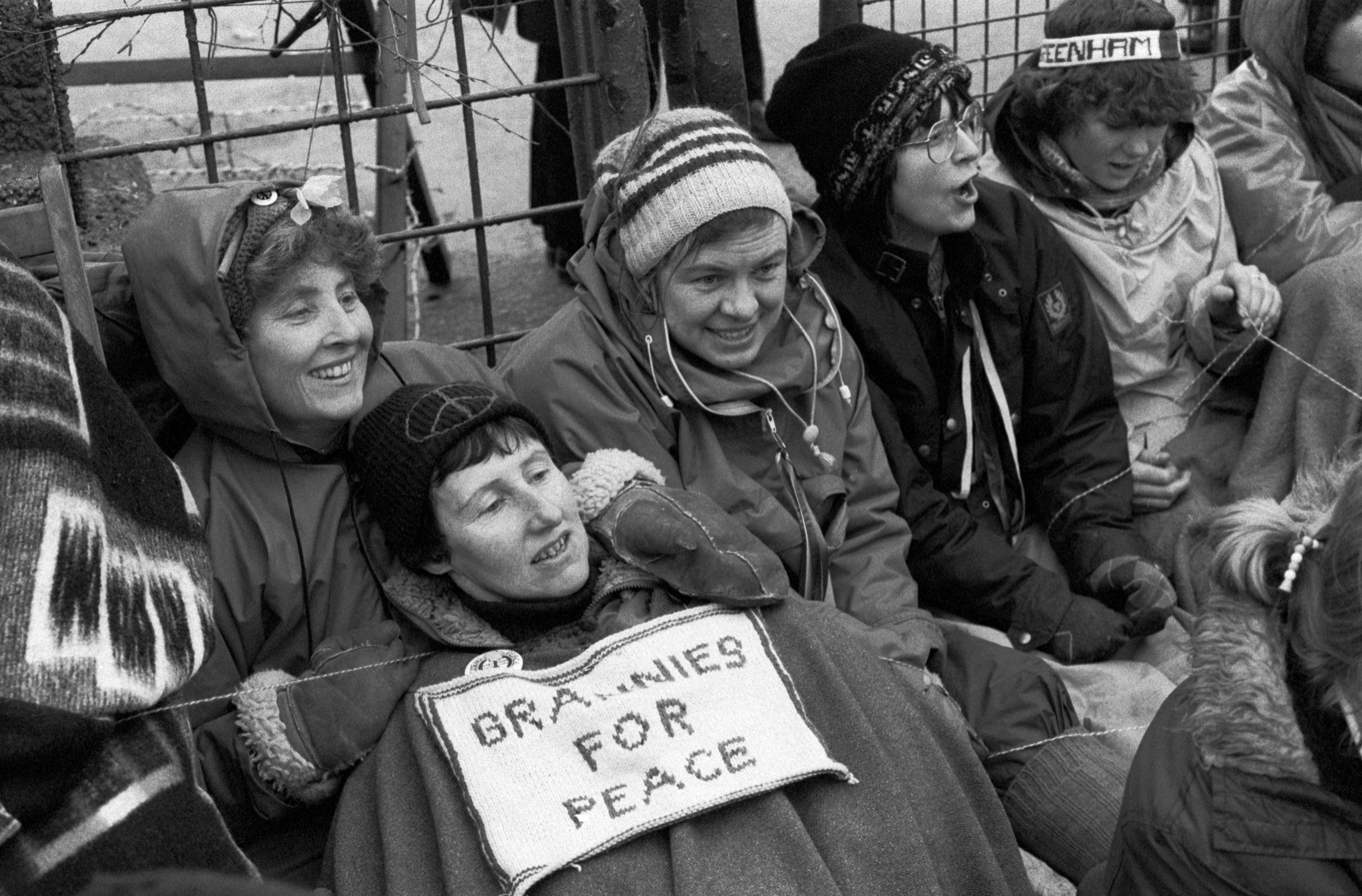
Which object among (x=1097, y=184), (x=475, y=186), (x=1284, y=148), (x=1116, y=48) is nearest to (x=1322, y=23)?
(x=1284, y=148)

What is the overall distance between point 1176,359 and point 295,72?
99.4 inches

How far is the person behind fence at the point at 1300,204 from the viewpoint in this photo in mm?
3361

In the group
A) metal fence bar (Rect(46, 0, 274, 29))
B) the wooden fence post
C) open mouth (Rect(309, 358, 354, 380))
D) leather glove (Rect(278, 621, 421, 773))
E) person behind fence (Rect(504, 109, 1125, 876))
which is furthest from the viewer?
the wooden fence post

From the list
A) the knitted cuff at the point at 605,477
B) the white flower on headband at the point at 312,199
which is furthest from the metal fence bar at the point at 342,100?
the knitted cuff at the point at 605,477

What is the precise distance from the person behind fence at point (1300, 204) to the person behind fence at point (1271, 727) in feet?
5.28

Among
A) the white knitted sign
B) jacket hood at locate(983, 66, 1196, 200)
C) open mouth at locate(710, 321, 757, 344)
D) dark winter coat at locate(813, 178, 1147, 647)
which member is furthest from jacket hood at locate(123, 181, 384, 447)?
jacket hood at locate(983, 66, 1196, 200)

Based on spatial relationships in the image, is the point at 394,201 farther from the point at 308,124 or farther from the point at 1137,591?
the point at 1137,591

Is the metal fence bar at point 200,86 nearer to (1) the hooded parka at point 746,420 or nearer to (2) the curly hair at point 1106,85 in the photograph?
(1) the hooded parka at point 746,420

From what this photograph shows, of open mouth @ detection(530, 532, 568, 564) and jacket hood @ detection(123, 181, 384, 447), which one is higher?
jacket hood @ detection(123, 181, 384, 447)

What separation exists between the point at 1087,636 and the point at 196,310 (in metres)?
1.86

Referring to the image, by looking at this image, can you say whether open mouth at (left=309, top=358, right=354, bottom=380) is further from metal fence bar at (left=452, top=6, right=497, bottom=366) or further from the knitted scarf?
the knitted scarf

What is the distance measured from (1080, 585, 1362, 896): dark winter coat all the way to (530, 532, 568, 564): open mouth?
1007 mm

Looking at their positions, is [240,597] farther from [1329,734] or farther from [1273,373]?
[1273,373]

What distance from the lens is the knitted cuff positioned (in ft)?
8.55
